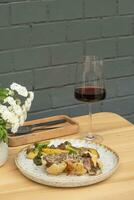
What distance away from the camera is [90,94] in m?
1.44

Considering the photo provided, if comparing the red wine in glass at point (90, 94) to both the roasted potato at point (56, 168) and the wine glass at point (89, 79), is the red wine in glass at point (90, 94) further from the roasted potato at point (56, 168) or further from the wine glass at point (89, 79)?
the roasted potato at point (56, 168)

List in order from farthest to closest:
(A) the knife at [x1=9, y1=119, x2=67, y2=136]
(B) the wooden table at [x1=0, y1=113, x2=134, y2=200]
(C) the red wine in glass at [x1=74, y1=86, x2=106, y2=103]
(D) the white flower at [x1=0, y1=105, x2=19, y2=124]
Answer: (A) the knife at [x1=9, y1=119, x2=67, y2=136], (C) the red wine in glass at [x1=74, y1=86, x2=106, y2=103], (D) the white flower at [x1=0, y1=105, x2=19, y2=124], (B) the wooden table at [x1=0, y1=113, x2=134, y2=200]

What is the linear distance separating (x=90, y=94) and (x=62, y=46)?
1.46ft

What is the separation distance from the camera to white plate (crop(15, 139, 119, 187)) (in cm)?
118

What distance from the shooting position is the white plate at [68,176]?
1.18m

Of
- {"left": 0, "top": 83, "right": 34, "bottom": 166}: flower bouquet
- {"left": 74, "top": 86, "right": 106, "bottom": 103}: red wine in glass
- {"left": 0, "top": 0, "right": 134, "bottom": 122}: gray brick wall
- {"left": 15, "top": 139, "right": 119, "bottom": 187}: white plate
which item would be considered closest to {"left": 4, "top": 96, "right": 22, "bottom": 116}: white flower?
{"left": 0, "top": 83, "right": 34, "bottom": 166}: flower bouquet

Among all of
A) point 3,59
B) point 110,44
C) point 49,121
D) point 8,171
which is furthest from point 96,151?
point 110,44

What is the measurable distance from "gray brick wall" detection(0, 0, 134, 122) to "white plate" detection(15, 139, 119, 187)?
49 cm

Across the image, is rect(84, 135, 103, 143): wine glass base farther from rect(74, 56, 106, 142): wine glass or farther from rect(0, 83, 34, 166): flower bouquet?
rect(0, 83, 34, 166): flower bouquet

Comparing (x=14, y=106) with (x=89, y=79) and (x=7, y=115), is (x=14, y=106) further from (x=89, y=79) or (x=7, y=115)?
(x=89, y=79)

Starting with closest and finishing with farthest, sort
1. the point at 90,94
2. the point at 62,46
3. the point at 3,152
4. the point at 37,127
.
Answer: the point at 3,152
the point at 90,94
the point at 37,127
the point at 62,46

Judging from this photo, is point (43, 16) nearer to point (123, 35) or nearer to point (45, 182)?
point (123, 35)

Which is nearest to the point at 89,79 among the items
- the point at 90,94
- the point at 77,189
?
the point at 90,94

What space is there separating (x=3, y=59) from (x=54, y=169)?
2.17 ft
